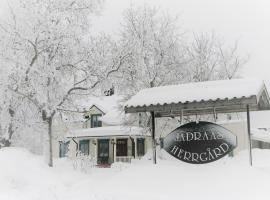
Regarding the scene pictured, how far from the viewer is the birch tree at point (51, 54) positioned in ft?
66.6

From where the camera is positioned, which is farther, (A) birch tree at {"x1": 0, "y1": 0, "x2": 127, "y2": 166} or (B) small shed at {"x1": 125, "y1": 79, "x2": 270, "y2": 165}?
(A) birch tree at {"x1": 0, "y1": 0, "x2": 127, "y2": 166}

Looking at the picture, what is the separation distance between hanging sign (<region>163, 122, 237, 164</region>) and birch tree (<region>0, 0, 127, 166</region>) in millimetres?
10185

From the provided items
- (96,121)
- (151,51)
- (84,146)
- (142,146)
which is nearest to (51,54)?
(151,51)

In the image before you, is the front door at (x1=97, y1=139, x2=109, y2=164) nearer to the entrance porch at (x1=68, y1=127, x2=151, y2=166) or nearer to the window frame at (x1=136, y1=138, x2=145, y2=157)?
the entrance porch at (x1=68, y1=127, x2=151, y2=166)

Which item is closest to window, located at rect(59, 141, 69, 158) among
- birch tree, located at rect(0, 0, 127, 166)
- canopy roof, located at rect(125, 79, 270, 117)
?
birch tree, located at rect(0, 0, 127, 166)

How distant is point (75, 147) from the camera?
41.2 m

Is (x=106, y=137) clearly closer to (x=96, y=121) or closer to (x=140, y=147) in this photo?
(x=140, y=147)

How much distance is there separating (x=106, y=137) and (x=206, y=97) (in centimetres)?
2455

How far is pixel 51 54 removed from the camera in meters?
21.2

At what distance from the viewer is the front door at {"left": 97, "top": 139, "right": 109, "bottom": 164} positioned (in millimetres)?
37747

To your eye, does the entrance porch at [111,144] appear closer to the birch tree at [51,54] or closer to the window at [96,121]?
the window at [96,121]

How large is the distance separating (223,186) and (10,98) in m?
15.0

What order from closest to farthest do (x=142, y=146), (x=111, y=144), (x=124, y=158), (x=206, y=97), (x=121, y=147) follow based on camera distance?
1. (x=206, y=97)
2. (x=124, y=158)
3. (x=121, y=147)
4. (x=142, y=146)
5. (x=111, y=144)

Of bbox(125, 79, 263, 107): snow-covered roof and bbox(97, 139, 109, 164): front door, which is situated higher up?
bbox(125, 79, 263, 107): snow-covered roof
